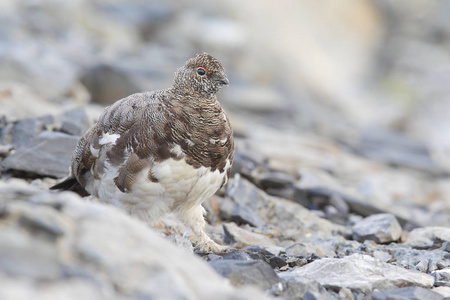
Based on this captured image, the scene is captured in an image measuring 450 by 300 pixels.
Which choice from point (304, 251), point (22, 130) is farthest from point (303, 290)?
point (22, 130)

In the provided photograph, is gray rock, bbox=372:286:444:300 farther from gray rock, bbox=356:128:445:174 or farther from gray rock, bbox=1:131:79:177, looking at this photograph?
gray rock, bbox=356:128:445:174

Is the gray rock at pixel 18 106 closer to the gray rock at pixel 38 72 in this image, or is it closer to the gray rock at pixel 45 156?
the gray rock at pixel 45 156

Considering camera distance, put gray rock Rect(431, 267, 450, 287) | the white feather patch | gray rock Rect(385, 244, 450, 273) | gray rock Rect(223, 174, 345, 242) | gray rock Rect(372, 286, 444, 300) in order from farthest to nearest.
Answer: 1. gray rock Rect(223, 174, 345, 242)
2. the white feather patch
3. gray rock Rect(385, 244, 450, 273)
4. gray rock Rect(431, 267, 450, 287)
5. gray rock Rect(372, 286, 444, 300)

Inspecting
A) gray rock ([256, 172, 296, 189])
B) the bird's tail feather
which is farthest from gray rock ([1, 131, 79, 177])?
gray rock ([256, 172, 296, 189])

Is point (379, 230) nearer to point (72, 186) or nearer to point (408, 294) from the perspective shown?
point (408, 294)

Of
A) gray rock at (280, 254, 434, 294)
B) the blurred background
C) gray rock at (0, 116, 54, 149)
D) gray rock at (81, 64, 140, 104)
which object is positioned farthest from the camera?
gray rock at (81, 64, 140, 104)

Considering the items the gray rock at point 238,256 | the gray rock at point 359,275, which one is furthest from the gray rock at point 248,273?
the gray rock at point 238,256

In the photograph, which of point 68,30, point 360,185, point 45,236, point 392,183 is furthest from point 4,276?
point 68,30

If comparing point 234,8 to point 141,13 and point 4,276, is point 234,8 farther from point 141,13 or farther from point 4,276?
point 4,276
